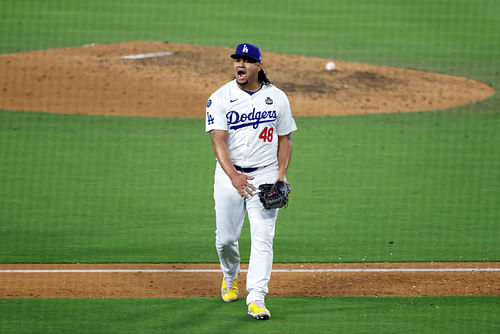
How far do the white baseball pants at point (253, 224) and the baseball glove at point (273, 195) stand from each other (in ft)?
0.30

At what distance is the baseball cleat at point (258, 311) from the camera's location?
668 centimetres

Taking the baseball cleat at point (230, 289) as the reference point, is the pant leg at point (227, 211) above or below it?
above

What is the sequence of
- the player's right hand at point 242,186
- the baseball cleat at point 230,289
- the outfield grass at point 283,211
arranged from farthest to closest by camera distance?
the baseball cleat at point 230,289, the outfield grass at point 283,211, the player's right hand at point 242,186

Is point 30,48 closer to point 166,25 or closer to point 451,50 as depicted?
point 166,25

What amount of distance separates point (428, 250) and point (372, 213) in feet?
5.68

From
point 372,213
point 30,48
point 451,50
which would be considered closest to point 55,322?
point 372,213

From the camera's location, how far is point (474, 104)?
18766mm

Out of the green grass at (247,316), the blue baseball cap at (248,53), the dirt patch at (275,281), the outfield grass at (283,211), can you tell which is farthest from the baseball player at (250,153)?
the dirt patch at (275,281)

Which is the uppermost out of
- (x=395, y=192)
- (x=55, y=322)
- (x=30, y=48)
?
(x=30, y=48)

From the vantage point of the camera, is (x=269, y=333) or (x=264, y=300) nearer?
(x=269, y=333)

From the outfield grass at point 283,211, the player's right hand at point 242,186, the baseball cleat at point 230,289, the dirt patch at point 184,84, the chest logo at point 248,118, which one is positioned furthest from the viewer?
the dirt patch at point 184,84

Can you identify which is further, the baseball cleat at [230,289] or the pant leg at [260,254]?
the baseball cleat at [230,289]

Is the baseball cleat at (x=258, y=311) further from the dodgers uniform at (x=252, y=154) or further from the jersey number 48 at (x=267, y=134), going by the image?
the jersey number 48 at (x=267, y=134)

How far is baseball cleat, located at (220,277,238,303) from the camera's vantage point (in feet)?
23.6
